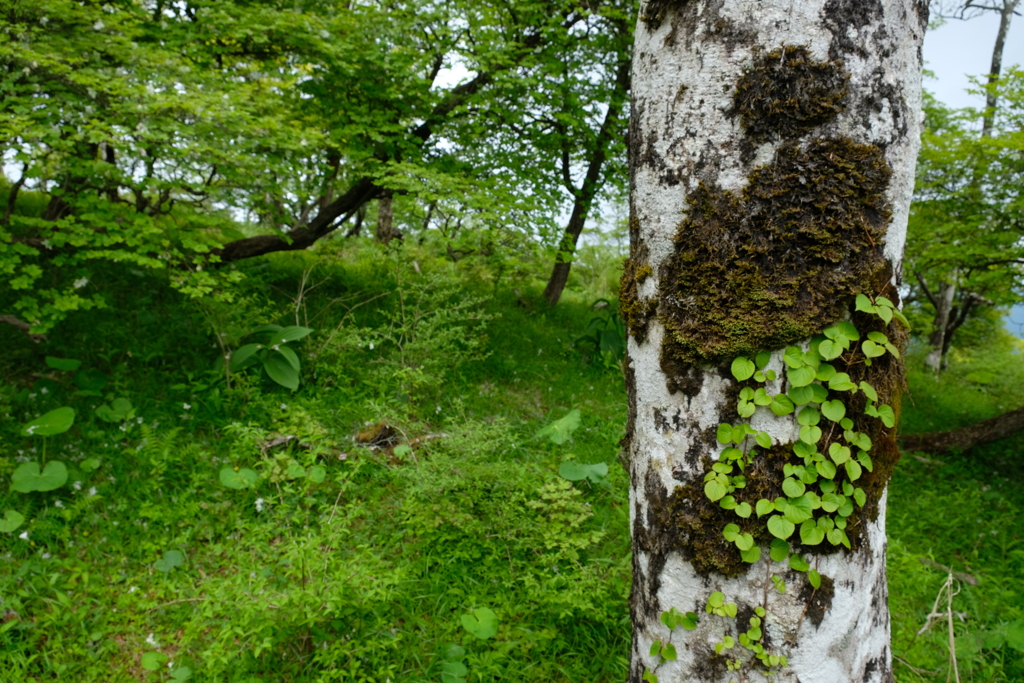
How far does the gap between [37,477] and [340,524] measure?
74.4 inches

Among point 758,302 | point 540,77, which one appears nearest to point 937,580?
point 758,302

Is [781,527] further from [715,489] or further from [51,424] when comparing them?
[51,424]

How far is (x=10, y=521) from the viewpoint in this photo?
10.1 ft

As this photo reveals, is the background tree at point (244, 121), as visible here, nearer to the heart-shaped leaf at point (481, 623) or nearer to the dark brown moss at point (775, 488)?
the heart-shaped leaf at point (481, 623)

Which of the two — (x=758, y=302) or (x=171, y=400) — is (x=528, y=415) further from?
(x=758, y=302)

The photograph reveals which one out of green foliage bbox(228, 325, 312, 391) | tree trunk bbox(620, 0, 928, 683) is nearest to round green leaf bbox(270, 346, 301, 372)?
green foliage bbox(228, 325, 312, 391)

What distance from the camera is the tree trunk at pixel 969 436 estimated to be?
5.46m

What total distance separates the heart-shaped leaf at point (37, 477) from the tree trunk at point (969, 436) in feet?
22.5

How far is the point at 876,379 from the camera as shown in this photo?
130cm

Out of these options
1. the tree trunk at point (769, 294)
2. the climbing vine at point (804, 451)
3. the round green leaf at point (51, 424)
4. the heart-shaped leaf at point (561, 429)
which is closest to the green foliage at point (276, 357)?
the round green leaf at point (51, 424)

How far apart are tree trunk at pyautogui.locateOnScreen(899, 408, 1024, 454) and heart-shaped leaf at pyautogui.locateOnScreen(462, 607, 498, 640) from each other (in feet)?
16.5

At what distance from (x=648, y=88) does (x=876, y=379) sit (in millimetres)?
863

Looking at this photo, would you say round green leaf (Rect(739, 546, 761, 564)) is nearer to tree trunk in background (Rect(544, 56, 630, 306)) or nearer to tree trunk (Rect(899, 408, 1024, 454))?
tree trunk in background (Rect(544, 56, 630, 306))

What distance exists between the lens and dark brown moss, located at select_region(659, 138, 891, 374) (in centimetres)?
123
